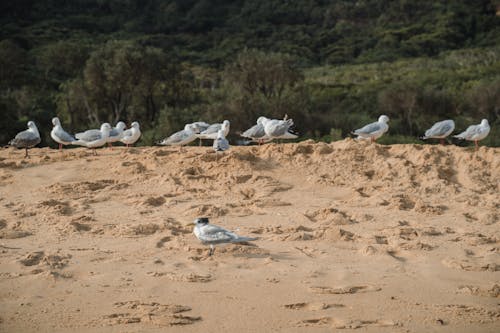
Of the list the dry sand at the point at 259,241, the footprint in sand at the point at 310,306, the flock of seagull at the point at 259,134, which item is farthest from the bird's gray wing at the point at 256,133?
the footprint in sand at the point at 310,306

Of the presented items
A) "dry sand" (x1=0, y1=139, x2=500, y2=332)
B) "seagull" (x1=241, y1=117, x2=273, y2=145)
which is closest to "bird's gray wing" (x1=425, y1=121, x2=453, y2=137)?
"dry sand" (x1=0, y1=139, x2=500, y2=332)

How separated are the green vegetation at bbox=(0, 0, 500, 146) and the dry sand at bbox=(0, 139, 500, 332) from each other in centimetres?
1020

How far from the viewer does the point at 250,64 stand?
104ft

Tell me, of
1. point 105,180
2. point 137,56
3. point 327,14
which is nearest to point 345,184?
point 105,180

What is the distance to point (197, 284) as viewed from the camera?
6.82 meters

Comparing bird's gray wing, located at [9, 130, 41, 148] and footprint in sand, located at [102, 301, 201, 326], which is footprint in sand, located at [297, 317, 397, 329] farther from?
bird's gray wing, located at [9, 130, 41, 148]

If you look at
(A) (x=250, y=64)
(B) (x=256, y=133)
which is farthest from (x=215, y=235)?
(A) (x=250, y=64)

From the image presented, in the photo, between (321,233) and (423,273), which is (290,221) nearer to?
(321,233)

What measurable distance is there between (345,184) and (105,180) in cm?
452

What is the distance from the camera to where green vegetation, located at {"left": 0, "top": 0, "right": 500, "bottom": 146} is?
95.8ft

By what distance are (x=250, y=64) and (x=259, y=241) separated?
2427cm

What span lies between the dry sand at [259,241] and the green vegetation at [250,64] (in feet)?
33.5

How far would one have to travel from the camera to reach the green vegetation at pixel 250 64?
2920cm

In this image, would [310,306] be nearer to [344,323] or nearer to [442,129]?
[344,323]
